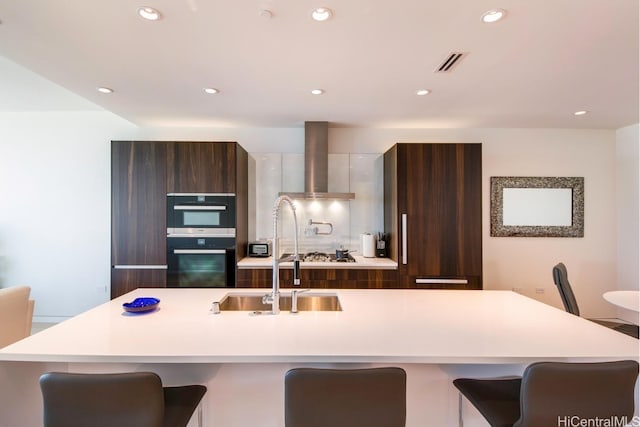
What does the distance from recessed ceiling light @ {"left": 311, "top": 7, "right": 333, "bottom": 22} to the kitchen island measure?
5.25ft

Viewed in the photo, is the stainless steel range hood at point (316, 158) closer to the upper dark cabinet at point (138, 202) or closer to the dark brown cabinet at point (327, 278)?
the dark brown cabinet at point (327, 278)

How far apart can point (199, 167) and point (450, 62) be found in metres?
2.47

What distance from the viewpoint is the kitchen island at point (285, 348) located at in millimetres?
1115

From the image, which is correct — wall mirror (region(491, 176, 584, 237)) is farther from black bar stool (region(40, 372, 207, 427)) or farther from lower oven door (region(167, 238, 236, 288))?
black bar stool (region(40, 372, 207, 427))

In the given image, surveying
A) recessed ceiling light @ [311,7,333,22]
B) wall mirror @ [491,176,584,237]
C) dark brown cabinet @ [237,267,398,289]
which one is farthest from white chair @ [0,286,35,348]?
wall mirror @ [491,176,584,237]

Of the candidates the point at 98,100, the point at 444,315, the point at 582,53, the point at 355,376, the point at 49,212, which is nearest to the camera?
the point at 355,376

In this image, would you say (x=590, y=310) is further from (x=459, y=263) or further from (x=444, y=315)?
(x=444, y=315)

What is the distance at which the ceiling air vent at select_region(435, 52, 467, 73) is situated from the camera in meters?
1.99

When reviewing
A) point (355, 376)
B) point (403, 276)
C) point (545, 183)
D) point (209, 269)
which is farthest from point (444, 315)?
point (545, 183)

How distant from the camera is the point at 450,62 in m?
2.10

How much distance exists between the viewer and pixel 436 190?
10.3 feet

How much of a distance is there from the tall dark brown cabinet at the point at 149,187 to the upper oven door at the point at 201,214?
64 millimetres

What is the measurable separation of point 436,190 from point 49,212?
4.69 metres

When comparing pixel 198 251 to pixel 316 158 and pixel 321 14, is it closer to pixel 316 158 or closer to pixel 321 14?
pixel 316 158
